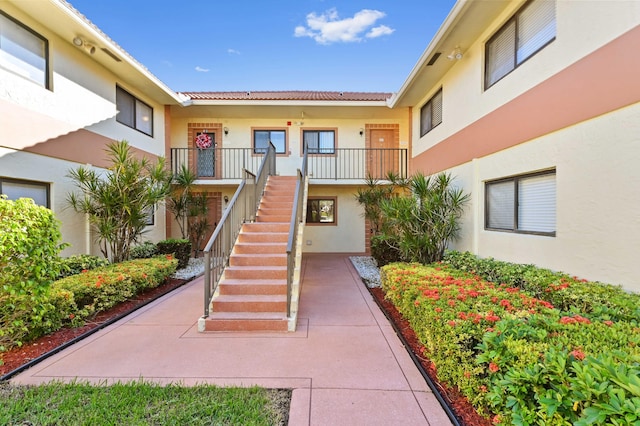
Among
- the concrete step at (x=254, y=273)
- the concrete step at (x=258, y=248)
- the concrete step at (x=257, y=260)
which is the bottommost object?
the concrete step at (x=254, y=273)

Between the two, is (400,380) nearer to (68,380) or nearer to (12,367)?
(68,380)

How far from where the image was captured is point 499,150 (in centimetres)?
576

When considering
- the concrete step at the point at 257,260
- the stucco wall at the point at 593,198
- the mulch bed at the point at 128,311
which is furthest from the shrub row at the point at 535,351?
the concrete step at the point at 257,260

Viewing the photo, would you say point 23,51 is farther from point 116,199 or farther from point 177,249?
point 177,249

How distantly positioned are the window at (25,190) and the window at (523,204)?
9.38 meters

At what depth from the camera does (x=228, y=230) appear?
550 cm

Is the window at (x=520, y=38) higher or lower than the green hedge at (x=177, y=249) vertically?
higher

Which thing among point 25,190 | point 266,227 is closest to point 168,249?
point 25,190

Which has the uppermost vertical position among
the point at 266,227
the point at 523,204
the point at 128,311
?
the point at 523,204

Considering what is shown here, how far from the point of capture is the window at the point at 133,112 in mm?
8502

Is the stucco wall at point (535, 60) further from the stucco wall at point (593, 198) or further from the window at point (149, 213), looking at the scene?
the window at point (149, 213)

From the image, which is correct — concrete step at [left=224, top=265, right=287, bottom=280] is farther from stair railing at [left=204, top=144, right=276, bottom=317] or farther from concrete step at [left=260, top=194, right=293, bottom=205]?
concrete step at [left=260, top=194, right=293, bottom=205]

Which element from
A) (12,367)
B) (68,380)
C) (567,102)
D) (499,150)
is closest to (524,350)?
(567,102)

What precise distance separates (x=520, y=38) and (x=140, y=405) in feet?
25.5
